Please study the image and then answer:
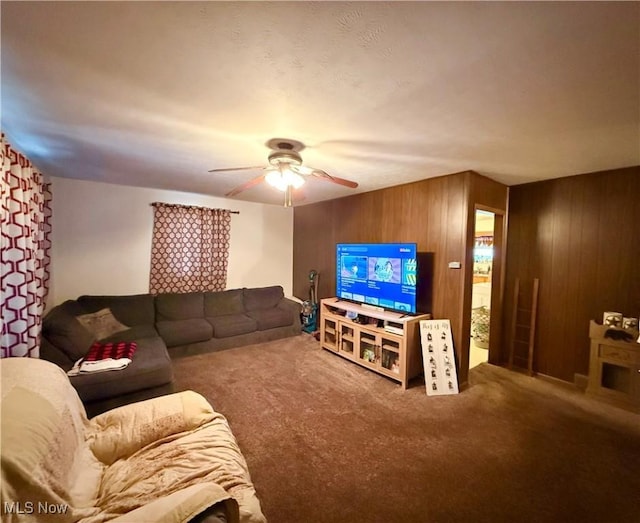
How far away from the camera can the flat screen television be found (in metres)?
3.11

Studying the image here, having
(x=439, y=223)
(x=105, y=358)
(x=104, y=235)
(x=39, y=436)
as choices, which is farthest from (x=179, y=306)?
(x=439, y=223)

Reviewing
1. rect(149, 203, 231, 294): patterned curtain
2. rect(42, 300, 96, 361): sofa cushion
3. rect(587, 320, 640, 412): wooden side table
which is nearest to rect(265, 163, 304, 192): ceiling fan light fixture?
rect(42, 300, 96, 361): sofa cushion

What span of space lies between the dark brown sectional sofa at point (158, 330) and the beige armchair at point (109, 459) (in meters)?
0.93

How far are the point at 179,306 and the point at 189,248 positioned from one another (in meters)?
0.93

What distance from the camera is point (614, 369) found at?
273 cm

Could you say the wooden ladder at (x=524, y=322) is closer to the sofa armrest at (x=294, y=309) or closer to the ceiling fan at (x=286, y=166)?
the ceiling fan at (x=286, y=166)

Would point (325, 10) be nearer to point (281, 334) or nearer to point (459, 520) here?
point (459, 520)

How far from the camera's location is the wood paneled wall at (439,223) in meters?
2.87

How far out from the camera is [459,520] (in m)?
1.51

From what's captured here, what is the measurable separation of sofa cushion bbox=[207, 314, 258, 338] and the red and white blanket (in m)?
1.16

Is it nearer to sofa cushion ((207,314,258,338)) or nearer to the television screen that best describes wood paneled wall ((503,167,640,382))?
the television screen

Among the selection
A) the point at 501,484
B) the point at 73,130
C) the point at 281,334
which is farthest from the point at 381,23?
the point at 281,334

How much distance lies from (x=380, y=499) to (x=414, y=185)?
118 inches

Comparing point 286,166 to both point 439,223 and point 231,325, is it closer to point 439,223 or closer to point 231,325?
point 439,223
